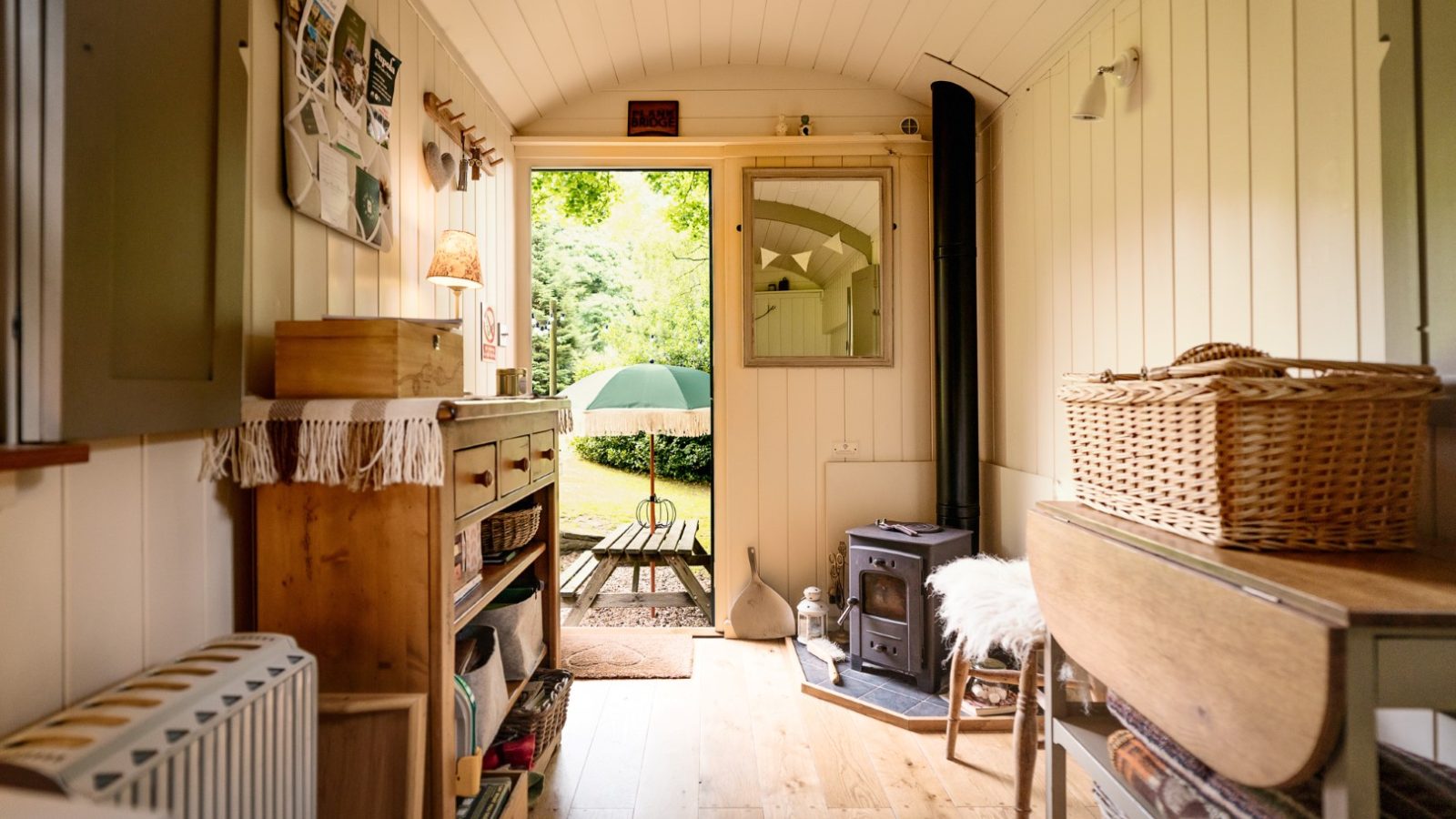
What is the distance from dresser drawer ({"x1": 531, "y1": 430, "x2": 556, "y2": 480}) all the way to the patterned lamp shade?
555 millimetres

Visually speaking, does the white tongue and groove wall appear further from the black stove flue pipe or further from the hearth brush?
the hearth brush

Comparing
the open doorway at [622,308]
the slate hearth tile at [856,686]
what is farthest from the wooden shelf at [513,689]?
the open doorway at [622,308]

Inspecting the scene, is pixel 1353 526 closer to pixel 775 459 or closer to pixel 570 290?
pixel 775 459

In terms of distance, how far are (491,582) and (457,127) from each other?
5.64ft

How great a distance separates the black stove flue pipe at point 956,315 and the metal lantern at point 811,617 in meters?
0.70

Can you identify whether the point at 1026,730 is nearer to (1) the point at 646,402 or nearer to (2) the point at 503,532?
(2) the point at 503,532

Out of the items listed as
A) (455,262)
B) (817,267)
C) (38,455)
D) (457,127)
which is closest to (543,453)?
(455,262)

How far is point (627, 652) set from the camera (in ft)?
9.86

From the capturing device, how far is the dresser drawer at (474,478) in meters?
1.38

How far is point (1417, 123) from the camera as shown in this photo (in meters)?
1.17

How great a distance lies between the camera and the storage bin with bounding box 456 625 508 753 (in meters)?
1.58

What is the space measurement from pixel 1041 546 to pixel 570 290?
567cm

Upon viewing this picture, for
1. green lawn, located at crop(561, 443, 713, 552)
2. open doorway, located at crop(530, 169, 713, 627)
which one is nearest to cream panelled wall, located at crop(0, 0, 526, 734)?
open doorway, located at crop(530, 169, 713, 627)

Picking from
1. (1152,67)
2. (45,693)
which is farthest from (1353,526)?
(45,693)
